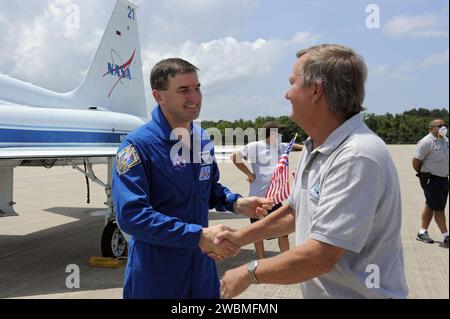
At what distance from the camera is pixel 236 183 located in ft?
59.0

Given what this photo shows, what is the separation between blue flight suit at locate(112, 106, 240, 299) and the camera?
223 cm

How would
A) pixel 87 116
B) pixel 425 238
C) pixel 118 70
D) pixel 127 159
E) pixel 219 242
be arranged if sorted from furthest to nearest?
pixel 118 70, pixel 87 116, pixel 425 238, pixel 127 159, pixel 219 242

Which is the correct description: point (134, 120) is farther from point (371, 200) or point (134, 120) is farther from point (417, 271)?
point (371, 200)

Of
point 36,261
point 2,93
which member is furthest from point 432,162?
point 2,93

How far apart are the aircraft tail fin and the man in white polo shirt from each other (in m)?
9.95

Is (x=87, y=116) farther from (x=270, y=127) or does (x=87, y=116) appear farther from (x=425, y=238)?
(x=425, y=238)

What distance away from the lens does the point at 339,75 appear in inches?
66.0

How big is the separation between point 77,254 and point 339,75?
21.6ft

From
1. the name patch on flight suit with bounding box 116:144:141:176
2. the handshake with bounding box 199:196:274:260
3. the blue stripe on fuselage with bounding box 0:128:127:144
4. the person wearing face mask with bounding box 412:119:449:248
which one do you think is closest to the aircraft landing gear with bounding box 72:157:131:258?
the blue stripe on fuselage with bounding box 0:128:127:144

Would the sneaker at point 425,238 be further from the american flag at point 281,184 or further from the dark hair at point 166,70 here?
the dark hair at point 166,70

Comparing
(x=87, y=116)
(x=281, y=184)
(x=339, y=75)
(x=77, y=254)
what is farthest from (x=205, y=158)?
(x=87, y=116)

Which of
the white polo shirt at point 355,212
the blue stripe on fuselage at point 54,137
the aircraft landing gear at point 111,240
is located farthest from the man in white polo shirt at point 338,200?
A: the blue stripe on fuselage at point 54,137

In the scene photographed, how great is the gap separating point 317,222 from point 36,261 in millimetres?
6305
